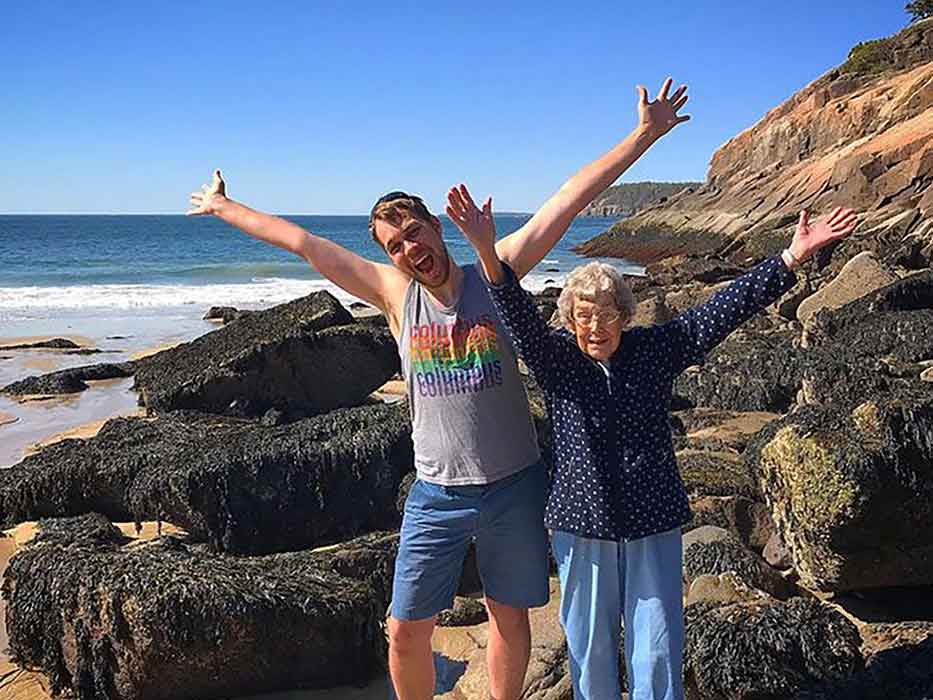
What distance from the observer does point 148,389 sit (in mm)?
8805

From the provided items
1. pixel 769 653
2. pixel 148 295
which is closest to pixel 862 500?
pixel 769 653

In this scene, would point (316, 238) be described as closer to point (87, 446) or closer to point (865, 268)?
point (87, 446)

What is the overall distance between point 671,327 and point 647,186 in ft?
583

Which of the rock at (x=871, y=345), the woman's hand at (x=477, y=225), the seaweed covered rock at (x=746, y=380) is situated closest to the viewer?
the woman's hand at (x=477, y=225)

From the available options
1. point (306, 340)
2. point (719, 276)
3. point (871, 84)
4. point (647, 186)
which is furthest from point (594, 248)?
point (647, 186)

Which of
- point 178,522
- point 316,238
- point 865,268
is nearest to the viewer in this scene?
point 316,238

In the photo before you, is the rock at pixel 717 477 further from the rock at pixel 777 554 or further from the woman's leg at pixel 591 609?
the woman's leg at pixel 591 609

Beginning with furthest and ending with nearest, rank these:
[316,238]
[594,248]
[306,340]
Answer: [594,248] < [306,340] < [316,238]

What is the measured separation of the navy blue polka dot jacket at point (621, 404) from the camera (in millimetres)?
2896

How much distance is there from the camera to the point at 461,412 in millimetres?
3133

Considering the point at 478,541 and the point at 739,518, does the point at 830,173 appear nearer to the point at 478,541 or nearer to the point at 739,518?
the point at 739,518

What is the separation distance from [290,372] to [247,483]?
9.60 ft

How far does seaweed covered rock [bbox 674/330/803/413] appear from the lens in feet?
26.3

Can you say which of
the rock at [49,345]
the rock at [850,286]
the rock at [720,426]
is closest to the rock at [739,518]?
the rock at [720,426]
